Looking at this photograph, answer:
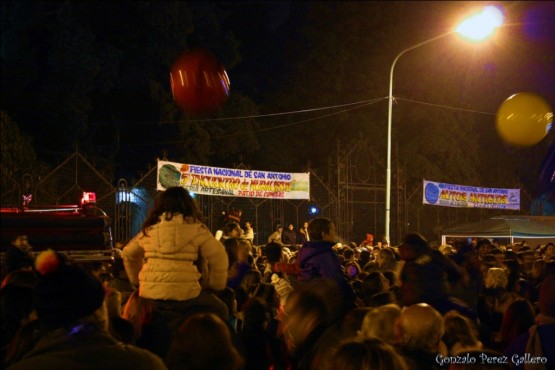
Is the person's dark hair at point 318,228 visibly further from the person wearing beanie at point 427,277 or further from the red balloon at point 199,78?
the red balloon at point 199,78

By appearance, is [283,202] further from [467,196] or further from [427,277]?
[427,277]

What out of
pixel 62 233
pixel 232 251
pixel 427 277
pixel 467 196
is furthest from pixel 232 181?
pixel 62 233

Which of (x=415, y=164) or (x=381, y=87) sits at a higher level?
(x=381, y=87)

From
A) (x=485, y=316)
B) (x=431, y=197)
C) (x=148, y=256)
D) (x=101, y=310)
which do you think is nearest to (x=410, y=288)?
(x=485, y=316)

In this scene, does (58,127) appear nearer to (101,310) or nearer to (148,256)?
(148,256)

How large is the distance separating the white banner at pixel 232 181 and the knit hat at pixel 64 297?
1452 cm

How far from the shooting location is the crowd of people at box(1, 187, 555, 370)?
251 centimetres

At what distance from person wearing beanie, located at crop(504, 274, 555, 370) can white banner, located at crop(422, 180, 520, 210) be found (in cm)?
1934

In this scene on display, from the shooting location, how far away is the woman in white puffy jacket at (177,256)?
4.27 meters

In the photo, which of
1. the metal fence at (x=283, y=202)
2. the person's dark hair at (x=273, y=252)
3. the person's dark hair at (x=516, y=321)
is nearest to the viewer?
the person's dark hair at (x=516, y=321)

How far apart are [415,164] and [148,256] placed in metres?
28.2

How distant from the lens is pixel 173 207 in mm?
4398

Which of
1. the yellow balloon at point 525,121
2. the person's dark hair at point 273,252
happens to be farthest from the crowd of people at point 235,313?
the yellow balloon at point 525,121

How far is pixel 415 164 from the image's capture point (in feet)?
103
